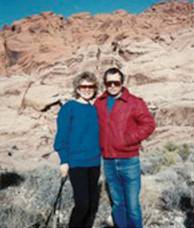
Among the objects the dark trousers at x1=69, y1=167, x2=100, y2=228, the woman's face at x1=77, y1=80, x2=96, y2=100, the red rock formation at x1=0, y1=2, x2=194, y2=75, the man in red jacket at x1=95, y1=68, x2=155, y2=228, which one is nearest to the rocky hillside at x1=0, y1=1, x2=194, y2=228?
the man in red jacket at x1=95, y1=68, x2=155, y2=228

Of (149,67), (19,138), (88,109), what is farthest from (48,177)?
(149,67)

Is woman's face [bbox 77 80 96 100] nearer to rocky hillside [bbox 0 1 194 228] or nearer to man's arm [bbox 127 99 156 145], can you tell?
man's arm [bbox 127 99 156 145]

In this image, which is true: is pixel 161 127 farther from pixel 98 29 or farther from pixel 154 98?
pixel 98 29

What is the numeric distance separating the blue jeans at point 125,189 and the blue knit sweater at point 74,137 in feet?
1.39

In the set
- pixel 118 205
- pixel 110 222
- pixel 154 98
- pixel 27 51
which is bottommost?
pixel 110 222

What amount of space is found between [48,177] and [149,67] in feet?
42.0

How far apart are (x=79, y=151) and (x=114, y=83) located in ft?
2.66

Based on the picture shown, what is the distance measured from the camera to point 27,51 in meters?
48.4

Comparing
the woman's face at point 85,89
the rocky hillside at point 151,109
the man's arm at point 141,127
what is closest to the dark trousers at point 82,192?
the man's arm at point 141,127

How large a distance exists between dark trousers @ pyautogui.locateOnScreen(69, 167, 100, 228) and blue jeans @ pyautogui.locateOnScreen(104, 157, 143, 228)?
0.33m

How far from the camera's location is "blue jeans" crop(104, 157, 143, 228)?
14.9 ft

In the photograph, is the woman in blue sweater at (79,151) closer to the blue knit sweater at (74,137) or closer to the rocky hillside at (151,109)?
the blue knit sweater at (74,137)

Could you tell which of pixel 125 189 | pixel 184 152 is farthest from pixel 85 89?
pixel 184 152

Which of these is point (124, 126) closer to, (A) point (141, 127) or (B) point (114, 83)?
(A) point (141, 127)
